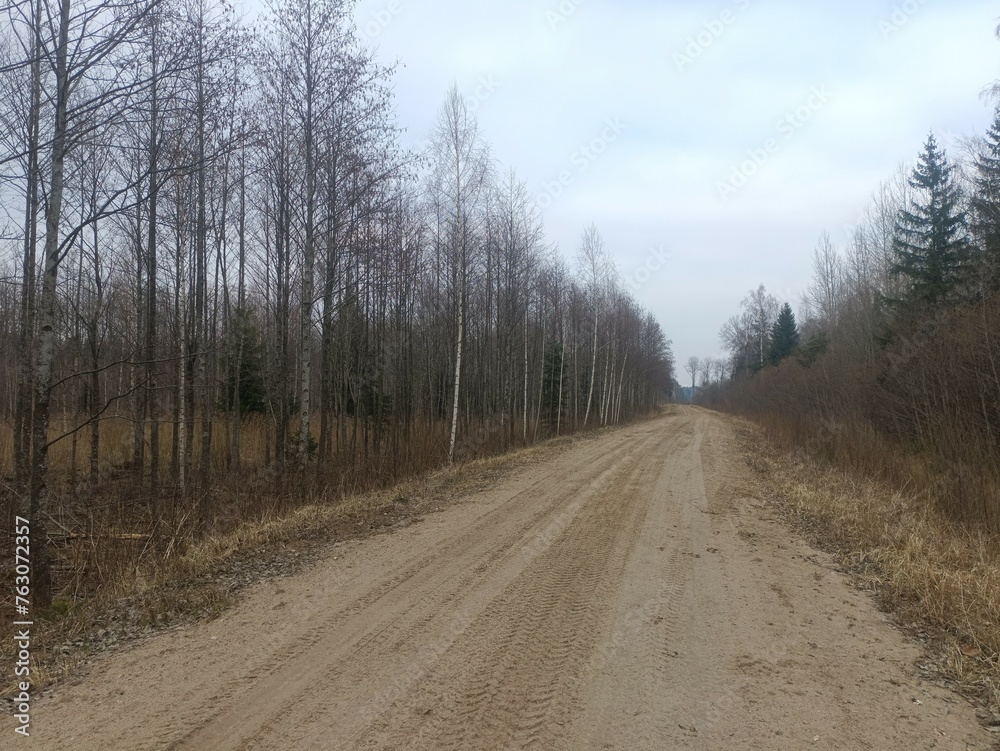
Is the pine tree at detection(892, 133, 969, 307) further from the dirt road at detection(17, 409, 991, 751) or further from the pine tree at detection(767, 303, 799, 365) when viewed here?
the pine tree at detection(767, 303, 799, 365)

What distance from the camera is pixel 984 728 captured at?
3.23 m

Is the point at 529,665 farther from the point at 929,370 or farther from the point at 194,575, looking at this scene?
the point at 929,370

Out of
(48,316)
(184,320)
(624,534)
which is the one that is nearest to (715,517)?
(624,534)

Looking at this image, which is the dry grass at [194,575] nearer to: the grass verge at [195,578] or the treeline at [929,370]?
the grass verge at [195,578]

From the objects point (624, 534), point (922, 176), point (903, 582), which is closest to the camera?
point (903, 582)

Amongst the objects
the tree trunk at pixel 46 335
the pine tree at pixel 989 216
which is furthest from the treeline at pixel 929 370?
the tree trunk at pixel 46 335

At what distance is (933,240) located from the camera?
1928 centimetres

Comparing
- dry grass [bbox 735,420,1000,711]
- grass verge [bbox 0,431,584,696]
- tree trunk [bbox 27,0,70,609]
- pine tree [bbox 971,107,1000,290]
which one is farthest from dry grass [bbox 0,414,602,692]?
pine tree [bbox 971,107,1000,290]

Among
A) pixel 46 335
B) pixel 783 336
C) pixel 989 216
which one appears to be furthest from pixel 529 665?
pixel 783 336

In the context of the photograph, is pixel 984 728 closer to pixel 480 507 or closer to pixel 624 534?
pixel 624 534

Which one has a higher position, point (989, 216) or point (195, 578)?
point (989, 216)

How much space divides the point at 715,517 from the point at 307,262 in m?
9.11

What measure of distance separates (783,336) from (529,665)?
55.3 m

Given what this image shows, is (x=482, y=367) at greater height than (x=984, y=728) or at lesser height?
greater
